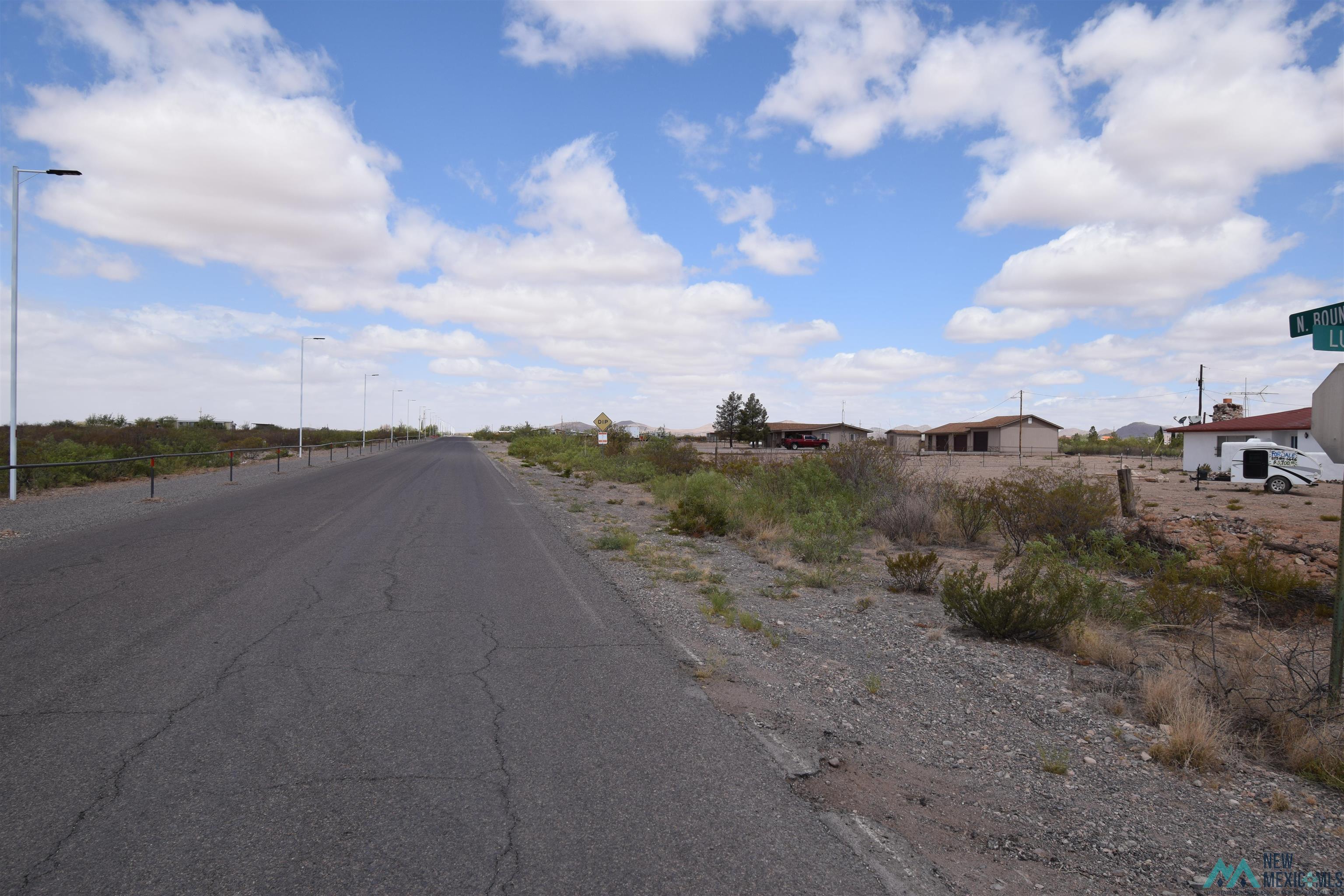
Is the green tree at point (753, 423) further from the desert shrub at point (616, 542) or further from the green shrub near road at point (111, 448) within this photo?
the desert shrub at point (616, 542)

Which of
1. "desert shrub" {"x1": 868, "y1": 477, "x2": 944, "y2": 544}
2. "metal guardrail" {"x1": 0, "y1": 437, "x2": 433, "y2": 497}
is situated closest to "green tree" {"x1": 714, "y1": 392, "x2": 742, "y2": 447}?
"metal guardrail" {"x1": 0, "y1": 437, "x2": 433, "y2": 497}

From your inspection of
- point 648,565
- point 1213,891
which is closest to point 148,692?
point 1213,891

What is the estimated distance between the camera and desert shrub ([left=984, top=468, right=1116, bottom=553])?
1427 cm

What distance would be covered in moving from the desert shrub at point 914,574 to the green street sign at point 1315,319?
5771mm

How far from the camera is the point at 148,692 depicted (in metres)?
5.50

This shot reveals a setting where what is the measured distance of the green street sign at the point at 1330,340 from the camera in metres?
5.06

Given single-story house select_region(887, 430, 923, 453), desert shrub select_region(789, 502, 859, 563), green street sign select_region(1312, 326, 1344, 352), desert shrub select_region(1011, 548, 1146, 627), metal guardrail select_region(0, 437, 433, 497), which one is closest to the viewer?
green street sign select_region(1312, 326, 1344, 352)

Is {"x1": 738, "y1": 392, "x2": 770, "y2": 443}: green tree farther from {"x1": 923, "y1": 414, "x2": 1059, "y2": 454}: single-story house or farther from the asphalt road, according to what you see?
the asphalt road

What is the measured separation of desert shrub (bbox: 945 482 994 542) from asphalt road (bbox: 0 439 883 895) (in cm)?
931

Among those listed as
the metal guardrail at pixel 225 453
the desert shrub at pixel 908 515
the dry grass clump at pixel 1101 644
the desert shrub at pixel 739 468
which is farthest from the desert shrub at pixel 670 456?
the dry grass clump at pixel 1101 644

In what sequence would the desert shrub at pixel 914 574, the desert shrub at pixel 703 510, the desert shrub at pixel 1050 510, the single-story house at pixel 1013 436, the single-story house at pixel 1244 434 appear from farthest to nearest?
the single-story house at pixel 1013 436
the single-story house at pixel 1244 434
the desert shrub at pixel 703 510
the desert shrub at pixel 1050 510
the desert shrub at pixel 914 574

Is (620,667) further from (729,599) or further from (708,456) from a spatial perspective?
(708,456)

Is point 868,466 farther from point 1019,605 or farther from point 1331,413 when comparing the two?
point 1331,413

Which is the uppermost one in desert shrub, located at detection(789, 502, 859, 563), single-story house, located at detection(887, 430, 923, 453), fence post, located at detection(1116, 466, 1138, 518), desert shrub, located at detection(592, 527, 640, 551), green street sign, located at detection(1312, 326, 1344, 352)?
single-story house, located at detection(887, 430, 923, 453)
